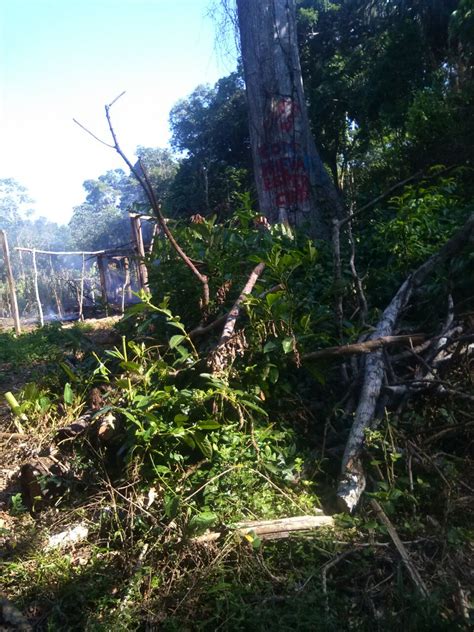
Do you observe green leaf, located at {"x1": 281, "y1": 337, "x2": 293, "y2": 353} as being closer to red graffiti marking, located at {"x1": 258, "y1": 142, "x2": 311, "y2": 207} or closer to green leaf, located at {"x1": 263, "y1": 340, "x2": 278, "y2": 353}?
green leaf, located at {"x1": 263, "y1": 340, "x2": 278, "y2": 353}

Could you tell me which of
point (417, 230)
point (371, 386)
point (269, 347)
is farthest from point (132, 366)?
point (417, 230)

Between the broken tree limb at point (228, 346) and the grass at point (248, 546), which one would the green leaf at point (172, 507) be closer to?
the grass at point (248, 546)

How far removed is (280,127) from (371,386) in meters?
3.55

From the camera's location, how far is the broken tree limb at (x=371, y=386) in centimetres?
235

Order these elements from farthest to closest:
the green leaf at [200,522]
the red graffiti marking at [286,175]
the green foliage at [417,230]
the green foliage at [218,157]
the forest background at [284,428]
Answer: the green foliage at [218,157], the red graffiti marking at [286,175], the green foliage at [417,230], the green leaf at [200,522], the forest background at [284,428]

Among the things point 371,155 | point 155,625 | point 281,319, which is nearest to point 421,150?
point 281,319

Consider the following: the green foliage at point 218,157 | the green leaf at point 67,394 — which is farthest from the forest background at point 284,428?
the green foliage at point 218,157

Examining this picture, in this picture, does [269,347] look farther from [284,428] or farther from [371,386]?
[371,386]

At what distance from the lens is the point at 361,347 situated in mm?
2770

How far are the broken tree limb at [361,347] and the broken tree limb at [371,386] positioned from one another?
6 cm

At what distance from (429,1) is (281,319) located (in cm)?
913

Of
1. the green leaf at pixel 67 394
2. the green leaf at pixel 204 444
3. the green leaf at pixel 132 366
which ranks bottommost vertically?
the green leaf at pixel 204 444

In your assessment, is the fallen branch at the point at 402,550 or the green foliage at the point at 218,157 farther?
the green foliage at the point at 218,157

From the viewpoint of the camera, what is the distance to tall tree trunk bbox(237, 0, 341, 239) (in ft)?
17.6
